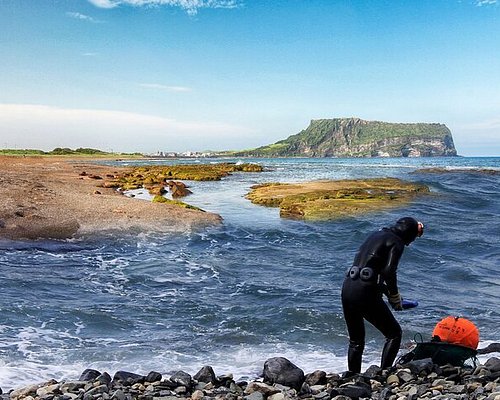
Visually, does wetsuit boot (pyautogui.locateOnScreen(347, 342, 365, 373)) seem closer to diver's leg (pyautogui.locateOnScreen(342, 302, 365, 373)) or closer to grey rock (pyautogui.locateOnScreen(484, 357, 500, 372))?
diver's leg (pyautogui.locateOnScreen(342, 302, 365, 373))

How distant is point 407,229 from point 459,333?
2325 mm

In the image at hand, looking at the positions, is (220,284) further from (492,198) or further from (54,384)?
(492,198)

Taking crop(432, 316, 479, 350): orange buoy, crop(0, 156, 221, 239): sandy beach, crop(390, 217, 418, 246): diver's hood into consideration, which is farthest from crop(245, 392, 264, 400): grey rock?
crop(0, 156, 221, 239): sandy beach

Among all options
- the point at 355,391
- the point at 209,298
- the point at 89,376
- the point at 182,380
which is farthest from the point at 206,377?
the point at 209,298

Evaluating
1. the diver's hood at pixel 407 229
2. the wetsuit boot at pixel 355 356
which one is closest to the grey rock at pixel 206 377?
the wetsuit boot at pixel 355 356

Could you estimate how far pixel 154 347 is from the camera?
10.5 meters

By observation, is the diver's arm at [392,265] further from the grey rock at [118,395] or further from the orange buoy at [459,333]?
the grey rock at [118,395]

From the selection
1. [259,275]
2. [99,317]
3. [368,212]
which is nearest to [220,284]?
[259,275]

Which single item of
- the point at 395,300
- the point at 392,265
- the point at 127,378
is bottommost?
the point at 127,378

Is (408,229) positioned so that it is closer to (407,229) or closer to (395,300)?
(407,229)

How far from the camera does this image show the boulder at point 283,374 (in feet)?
25.9

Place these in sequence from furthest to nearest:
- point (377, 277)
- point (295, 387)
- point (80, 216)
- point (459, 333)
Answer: point (80, 216), point (459, 333), point (295, 387), point (377, 277)

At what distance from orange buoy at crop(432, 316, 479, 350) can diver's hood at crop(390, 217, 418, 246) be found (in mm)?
2003

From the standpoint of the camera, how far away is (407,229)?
7824 millimetres
